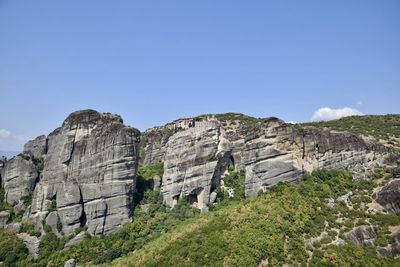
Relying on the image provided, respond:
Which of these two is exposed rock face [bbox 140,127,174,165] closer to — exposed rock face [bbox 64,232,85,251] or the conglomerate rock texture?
the conglomerate rock texture

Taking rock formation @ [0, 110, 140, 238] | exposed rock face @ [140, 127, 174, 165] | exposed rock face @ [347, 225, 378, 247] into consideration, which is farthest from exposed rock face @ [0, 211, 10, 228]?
exposed rock face @ [347, 225, 378, 247]

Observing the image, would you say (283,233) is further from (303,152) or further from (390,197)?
(303,152)

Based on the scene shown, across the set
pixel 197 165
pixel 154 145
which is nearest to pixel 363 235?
pixel 197 165

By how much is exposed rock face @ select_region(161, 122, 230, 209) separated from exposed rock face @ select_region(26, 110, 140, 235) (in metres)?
6.29

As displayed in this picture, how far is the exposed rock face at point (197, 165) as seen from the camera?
56.3 metres

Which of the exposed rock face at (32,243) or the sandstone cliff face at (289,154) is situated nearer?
the sandstone cliff face at (289,154)

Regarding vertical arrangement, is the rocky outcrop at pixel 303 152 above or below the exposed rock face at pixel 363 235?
above

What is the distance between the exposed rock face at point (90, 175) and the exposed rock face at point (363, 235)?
29750mm

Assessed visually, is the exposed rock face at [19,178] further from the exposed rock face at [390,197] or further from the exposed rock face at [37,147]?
the exposed rock face at [390,197]

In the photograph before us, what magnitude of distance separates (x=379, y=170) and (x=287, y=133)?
11.5 metres

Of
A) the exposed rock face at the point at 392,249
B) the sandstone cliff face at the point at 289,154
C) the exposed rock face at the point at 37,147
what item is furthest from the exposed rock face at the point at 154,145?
the exposed rock face at the point at 392,249

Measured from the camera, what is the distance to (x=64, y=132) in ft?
189

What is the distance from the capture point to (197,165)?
56.9 metres

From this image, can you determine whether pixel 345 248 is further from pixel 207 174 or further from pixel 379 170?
pixel 207 174
